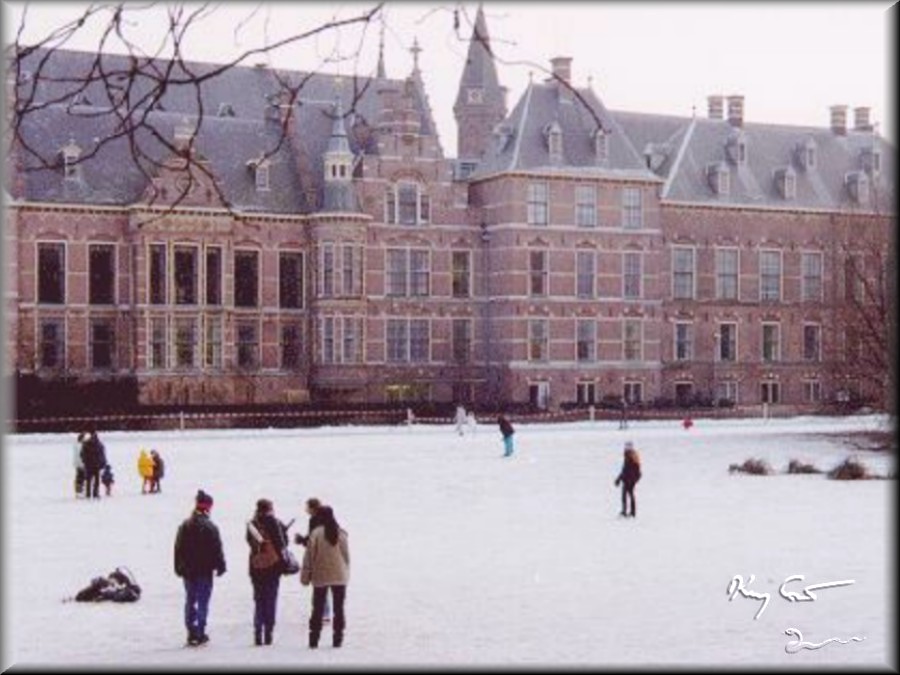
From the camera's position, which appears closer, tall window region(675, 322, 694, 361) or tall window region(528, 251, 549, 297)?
tall window region(528, 251, 549, 297)

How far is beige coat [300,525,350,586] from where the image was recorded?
10609 millimetres

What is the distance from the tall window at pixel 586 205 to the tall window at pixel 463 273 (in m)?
3.98

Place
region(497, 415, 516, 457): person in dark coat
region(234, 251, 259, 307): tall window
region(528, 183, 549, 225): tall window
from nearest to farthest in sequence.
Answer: region(497, 415, 516, 457): person in dark coat → region(234, 251, 259, 307): tall window → region(528, 183, 549, 225): tall window

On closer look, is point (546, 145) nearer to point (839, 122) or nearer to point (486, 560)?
point (839, 122)

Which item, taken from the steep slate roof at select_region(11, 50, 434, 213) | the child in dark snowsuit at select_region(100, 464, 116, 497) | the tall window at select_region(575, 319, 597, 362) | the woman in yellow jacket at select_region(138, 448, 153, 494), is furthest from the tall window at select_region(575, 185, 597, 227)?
the child in dark snowsuit at select_region(100, 464, 116, 497)

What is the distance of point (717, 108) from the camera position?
5834 cm

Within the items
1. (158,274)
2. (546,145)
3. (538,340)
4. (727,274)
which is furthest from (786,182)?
(158,274)

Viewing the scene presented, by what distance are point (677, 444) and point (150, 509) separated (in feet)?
54.8

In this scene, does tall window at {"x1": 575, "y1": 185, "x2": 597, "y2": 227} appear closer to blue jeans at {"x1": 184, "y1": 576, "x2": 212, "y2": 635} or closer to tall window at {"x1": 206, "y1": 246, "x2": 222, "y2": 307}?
tall window at {"x1": 206, "y1": 246, "x2": 222, "y2": 307}

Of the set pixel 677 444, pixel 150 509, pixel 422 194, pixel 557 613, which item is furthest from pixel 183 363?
pixel 557 613

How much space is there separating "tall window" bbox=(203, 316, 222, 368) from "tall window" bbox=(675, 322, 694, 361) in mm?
16632

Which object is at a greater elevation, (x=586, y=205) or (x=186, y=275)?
(x=586, y=205)

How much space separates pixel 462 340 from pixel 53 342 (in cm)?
1366
